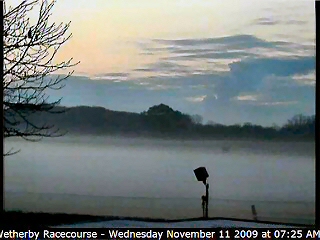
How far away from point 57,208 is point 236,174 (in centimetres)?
139

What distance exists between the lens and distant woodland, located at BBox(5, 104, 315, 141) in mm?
4367

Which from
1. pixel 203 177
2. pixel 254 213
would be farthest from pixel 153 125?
pixel 254 213

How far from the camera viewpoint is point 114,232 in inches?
161

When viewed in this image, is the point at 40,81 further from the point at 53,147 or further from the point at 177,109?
the point at 177,109

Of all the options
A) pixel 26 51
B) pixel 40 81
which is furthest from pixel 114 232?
pixel 26 51
